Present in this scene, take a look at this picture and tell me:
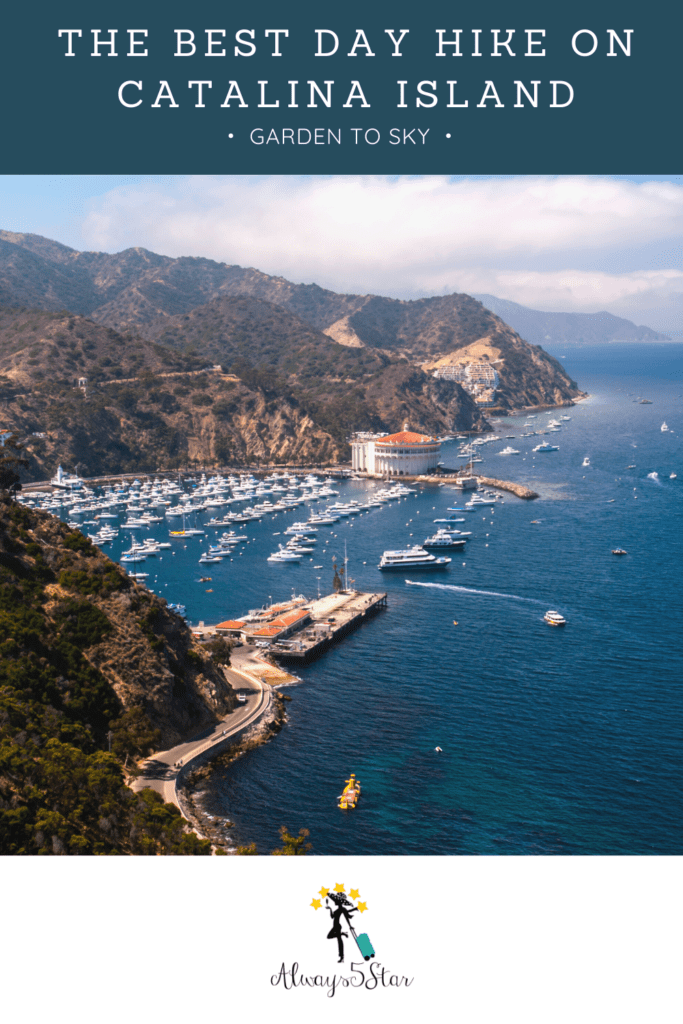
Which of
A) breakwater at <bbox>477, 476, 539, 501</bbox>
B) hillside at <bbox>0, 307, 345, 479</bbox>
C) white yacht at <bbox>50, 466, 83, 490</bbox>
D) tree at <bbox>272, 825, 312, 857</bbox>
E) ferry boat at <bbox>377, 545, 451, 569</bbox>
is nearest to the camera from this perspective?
tree at <bbox>272, 825, 312, 857</bbox>

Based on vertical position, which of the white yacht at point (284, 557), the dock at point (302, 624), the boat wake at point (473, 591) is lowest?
the dock at point (302, 624)

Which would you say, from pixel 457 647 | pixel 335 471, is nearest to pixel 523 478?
pixel 335 471

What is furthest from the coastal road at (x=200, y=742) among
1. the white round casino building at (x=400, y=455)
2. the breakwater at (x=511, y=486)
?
the white round casino building at (x=400, y=455)

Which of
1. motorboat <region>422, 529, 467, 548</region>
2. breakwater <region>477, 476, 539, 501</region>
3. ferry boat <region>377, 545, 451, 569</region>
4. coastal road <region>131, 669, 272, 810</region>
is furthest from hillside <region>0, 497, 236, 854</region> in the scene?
breakwater <region>477, 476, 539, 501</region>

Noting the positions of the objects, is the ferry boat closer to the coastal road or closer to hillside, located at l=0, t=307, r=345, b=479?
the coastal road

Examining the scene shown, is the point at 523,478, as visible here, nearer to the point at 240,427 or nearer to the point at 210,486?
the point at 210,486

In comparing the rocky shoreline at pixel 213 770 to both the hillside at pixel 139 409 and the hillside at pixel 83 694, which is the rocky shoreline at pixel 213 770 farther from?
the hillside at pixel 139 409

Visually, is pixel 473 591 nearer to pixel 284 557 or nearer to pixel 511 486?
pixel 284 557
